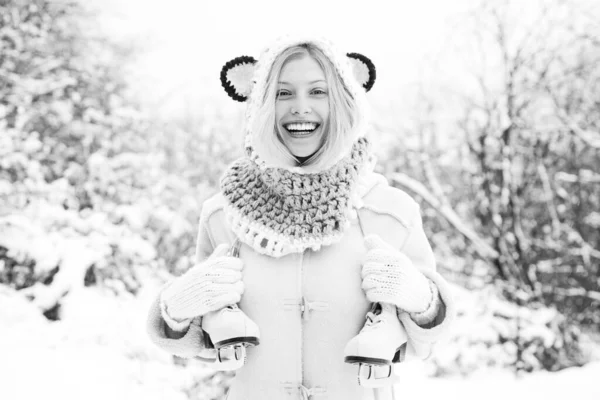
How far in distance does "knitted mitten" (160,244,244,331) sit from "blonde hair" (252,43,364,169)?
27cm

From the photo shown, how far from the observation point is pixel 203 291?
1.21m

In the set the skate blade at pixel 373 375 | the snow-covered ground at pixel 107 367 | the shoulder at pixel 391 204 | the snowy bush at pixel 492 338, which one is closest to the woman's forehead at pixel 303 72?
the shoulder at pixel 391 204

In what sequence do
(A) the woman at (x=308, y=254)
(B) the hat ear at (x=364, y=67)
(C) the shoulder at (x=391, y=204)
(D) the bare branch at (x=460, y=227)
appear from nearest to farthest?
(A) the woman at (x=308, y=254)
(C) the shoulder at (x=391, y=204)
(B) the hat ear at (x=364, y=67)
(D) the bare branch at (x=460, y=227)

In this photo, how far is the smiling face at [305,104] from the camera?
4.25 feet

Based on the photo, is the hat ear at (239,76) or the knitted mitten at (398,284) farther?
the hat ear at (239,76)

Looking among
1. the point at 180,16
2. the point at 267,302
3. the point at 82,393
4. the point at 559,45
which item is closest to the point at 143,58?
the point at 180,16

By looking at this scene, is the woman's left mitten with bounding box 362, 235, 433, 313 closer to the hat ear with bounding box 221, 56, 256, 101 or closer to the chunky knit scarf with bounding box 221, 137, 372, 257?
the chunky knit scarf with bounding box 221, 137, 372, 257

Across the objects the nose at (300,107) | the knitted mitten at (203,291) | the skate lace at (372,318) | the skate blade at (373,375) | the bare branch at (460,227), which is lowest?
the skate blade at (373,375)

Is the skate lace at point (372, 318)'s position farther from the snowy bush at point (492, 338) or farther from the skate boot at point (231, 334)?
the snowy bush at point (492, 338)

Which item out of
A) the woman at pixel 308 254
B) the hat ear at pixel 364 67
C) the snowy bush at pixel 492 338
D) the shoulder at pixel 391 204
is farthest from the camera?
the snowy bush at pixel 492 338

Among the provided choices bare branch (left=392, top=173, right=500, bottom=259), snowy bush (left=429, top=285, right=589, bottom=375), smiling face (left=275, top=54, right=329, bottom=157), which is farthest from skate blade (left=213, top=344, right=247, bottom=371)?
bare branch (left=392, top=173, right=500, bottom=259)

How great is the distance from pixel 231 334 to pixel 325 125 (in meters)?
0.51

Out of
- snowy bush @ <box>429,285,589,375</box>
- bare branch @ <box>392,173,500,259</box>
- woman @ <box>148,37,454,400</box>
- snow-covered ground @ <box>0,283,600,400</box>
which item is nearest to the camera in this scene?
woman @ <box>148,37,454,400</box>

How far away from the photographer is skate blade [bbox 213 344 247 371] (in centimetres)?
119
